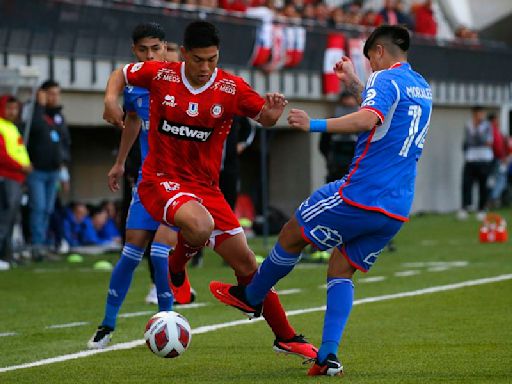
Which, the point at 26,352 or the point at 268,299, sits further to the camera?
the point at 26,352

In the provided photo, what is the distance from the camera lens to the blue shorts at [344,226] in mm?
8828

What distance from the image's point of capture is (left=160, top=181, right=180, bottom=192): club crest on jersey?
32.1 ft

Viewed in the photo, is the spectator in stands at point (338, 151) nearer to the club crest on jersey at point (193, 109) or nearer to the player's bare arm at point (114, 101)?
the player's bare arm at point (114, 101)

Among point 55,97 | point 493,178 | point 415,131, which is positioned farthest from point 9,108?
point 493,178

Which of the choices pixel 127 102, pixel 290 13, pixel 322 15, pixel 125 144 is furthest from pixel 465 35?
pixel 125 144

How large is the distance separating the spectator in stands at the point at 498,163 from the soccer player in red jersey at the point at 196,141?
2417 cm

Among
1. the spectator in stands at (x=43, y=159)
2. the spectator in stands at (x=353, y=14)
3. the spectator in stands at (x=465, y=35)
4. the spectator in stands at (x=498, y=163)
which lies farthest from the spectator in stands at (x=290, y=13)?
the spectator in stands at (x=43, y=159)

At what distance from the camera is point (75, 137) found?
2709 cm

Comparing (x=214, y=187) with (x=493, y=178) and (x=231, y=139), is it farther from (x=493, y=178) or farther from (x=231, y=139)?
(x=493, y=178)

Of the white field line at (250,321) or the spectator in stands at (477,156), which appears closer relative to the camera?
the white field line at (250,321)

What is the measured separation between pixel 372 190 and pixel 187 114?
1430mm

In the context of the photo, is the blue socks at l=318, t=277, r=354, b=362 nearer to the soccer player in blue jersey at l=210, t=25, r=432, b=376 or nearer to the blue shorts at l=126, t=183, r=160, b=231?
the soccer player in blue jersey at l=210, t=25, r=432, b=376

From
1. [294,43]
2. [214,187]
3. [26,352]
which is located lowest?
[26,352]

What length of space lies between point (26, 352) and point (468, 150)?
76.5ft
